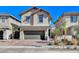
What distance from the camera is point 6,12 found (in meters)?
14.5

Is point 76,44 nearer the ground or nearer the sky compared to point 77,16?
nearer the ground

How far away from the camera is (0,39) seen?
15.1 m

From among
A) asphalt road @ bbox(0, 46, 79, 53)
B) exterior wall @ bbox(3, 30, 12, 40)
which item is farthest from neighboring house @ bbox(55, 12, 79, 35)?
exterior wall @ bbox(3, 30, 12, 40)

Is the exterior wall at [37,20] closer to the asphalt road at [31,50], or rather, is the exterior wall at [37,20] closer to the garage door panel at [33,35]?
the garage door panel at [33,35]

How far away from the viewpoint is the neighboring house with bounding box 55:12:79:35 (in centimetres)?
1467

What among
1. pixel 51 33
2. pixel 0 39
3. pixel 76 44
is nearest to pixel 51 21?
pixel 51 33

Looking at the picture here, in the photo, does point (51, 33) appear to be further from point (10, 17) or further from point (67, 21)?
point (10, 17)

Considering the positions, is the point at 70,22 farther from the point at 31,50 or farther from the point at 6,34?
the point at 6,34

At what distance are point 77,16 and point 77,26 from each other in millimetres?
623

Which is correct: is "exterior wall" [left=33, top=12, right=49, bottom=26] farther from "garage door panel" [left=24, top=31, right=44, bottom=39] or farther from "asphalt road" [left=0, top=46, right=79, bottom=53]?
"asphalt road" [left=0, top=46, right=79, bottom=53]

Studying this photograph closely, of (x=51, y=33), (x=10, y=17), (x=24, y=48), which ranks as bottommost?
(x=24, y=48)
